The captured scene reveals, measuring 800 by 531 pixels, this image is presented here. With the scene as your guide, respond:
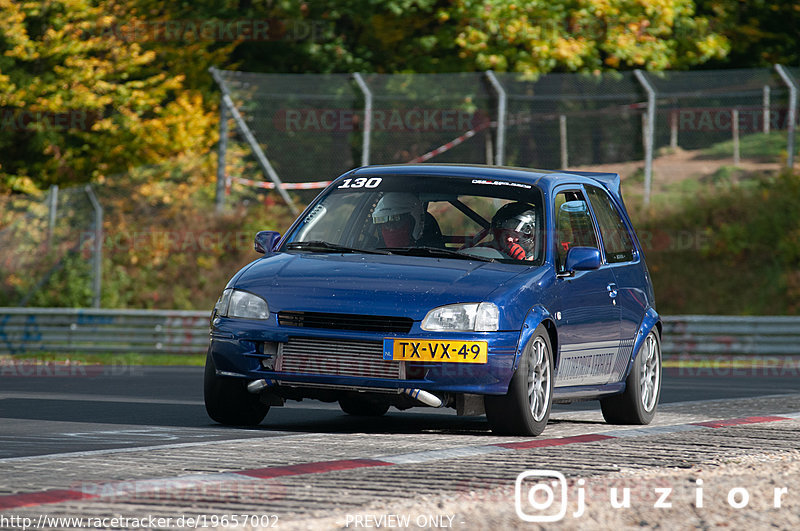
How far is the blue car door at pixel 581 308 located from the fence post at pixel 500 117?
15627 mm

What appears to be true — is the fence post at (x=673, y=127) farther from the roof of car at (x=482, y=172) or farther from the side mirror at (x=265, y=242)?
the side mirror at (x=265, y=242)

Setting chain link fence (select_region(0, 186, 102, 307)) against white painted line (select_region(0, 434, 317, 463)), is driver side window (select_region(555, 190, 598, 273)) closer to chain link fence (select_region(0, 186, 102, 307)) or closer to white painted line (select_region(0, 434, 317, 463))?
white painted line (select_region(0, 434, 317, 463))

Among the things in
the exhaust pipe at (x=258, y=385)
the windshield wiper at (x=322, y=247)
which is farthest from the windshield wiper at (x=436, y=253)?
the exhaust pipe at (x=258, y=385)

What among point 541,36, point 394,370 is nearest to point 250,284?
point 394,370

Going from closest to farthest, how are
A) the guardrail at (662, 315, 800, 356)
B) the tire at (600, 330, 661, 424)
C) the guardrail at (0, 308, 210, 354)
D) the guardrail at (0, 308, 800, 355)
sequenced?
the tire at (600, 330, 661, 424)
the guardrail at (662, 315, 800, 356)
the guardrail at (0, 308, 800, 355)
the guardrail at (0, 308, 210, 354)

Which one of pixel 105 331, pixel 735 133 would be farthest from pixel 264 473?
pixel 735 133

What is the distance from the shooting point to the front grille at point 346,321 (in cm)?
894

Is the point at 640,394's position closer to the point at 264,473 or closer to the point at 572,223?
the point at 572,223

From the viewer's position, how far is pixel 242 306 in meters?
9.34

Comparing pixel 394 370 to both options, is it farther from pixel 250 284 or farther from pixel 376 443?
pixel 250 284

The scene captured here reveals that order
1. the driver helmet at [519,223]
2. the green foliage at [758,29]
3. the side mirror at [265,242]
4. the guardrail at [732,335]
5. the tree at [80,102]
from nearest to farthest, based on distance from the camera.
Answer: the driver helmet at [519,223]
the side mirror at [265,242]
the guardrail at [732,335]
the tree at [80,102]
the green foliage at [758,29]

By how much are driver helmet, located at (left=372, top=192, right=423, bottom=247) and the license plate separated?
1290mm

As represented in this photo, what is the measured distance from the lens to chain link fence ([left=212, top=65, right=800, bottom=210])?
87.1ft

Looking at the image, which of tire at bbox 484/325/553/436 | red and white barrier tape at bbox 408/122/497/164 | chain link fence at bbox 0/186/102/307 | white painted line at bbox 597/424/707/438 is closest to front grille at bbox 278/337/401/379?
tire at bbox 484/325/553/436
